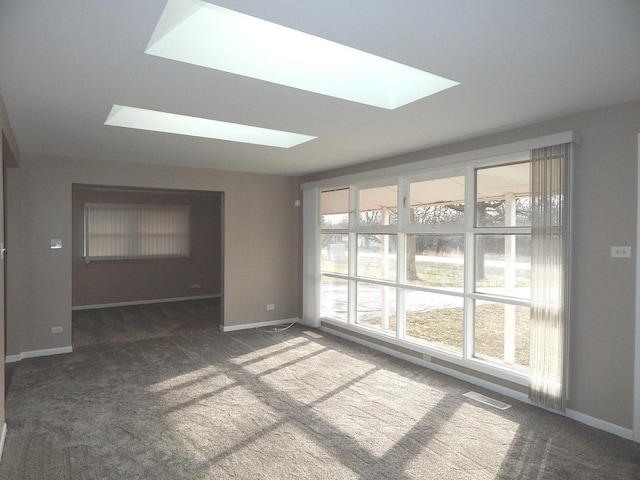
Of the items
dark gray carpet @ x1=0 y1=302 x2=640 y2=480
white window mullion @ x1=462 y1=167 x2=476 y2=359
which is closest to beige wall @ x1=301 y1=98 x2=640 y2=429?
dark gray carpet @ x1=0 y1=302 x2=640 y2=480

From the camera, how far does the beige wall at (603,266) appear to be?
306 cm

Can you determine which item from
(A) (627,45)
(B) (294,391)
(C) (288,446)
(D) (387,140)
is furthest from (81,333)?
(A) (627,45)

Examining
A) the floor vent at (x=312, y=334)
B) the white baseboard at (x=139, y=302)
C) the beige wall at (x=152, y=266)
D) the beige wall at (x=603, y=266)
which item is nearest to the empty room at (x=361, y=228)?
the beige wall at (x=603, y=266)

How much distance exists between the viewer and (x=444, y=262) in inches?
181

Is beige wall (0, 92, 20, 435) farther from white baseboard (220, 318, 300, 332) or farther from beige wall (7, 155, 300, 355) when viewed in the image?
white baseboard (220, 318, 300, 332)

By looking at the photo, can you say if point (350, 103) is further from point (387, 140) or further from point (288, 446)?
point (288, 446)

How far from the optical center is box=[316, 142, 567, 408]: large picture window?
3.68m

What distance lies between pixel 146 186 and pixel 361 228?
295 centimetres

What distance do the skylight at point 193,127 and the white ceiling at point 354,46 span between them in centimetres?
12

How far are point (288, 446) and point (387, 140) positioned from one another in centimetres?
292

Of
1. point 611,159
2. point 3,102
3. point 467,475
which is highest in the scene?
point 3,102

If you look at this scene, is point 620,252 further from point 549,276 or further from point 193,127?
point 193,127

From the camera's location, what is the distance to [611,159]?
3.16 m

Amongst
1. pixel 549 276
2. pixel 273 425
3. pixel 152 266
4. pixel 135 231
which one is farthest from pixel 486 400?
pixel 135 231
